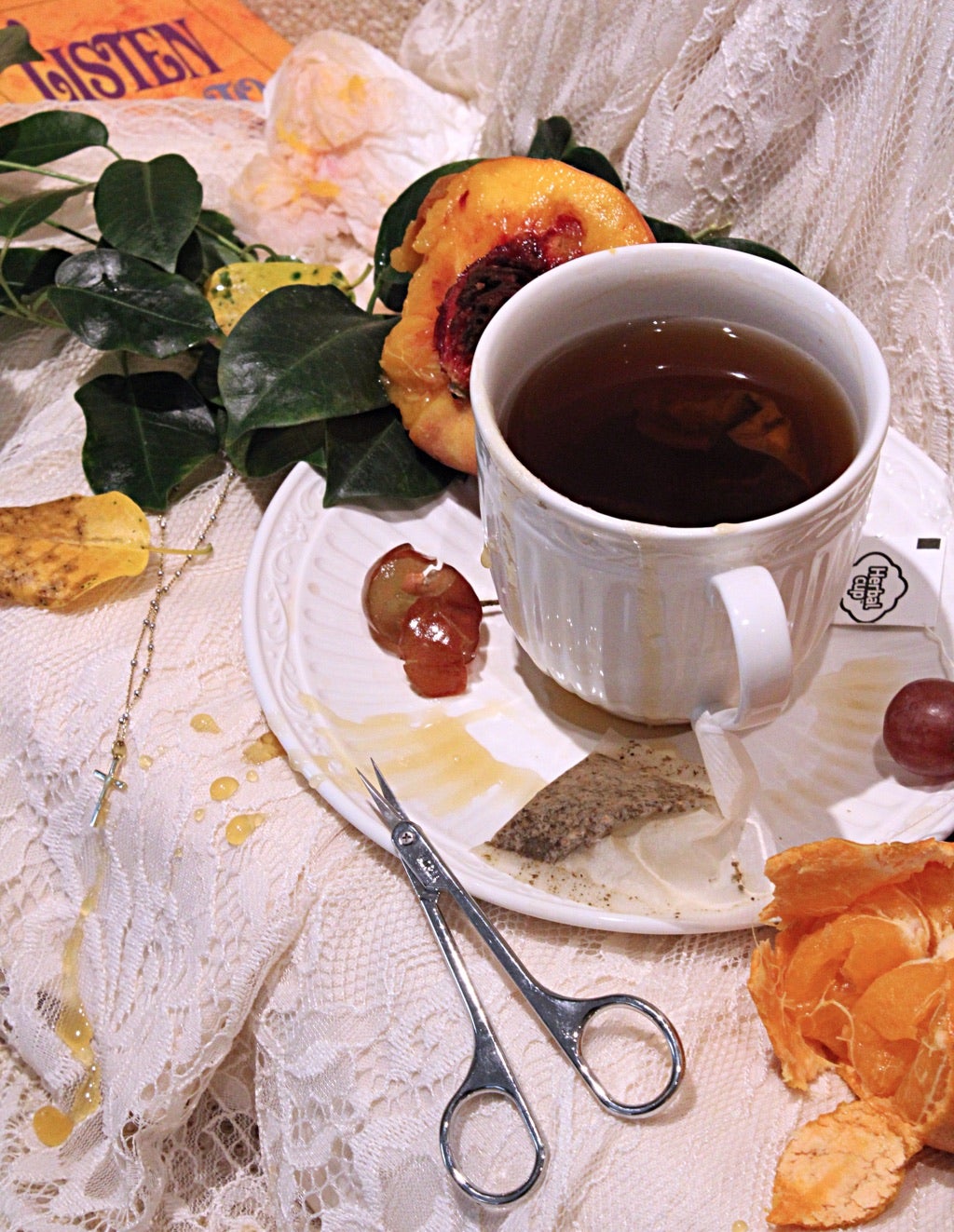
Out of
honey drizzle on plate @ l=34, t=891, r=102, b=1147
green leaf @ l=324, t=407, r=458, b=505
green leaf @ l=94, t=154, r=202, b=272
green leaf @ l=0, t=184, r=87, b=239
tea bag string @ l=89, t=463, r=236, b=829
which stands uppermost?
green leaf @ l=94, t=154, r=202, b=272

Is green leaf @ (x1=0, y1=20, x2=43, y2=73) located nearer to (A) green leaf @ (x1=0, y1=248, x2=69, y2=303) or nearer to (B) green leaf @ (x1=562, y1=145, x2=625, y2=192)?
(A) green leaf @ (x1=0, y1=248, x2=69, y2=303)

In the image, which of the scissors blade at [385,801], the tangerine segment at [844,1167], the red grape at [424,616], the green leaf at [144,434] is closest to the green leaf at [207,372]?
the green leaf at [144,434]

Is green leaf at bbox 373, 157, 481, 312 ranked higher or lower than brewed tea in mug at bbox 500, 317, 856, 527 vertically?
lower

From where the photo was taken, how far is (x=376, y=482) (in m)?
0.78

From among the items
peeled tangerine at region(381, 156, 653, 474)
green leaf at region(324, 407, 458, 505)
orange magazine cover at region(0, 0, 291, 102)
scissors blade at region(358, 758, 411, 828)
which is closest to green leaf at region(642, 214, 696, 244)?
peeled tangerine at region(381, 156, 653, 474)

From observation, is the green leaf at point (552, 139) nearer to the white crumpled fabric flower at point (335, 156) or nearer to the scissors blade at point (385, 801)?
the white crumpled fabric flower at point (335, 156)

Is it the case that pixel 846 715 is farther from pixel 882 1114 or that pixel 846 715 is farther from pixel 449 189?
pixel 449 189

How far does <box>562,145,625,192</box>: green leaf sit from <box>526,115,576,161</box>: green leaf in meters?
0.02

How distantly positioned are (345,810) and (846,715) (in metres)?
0.31

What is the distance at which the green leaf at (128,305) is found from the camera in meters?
0.85

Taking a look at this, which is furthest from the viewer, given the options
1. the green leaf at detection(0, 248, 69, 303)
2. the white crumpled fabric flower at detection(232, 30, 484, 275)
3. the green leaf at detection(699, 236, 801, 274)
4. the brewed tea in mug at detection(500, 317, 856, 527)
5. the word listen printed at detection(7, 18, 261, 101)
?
the word listen printed at detection(7, 18, 261, 101)

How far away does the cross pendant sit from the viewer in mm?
729

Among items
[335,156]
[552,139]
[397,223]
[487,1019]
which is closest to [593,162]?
[552,139]

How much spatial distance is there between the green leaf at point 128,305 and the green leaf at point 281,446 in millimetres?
98
